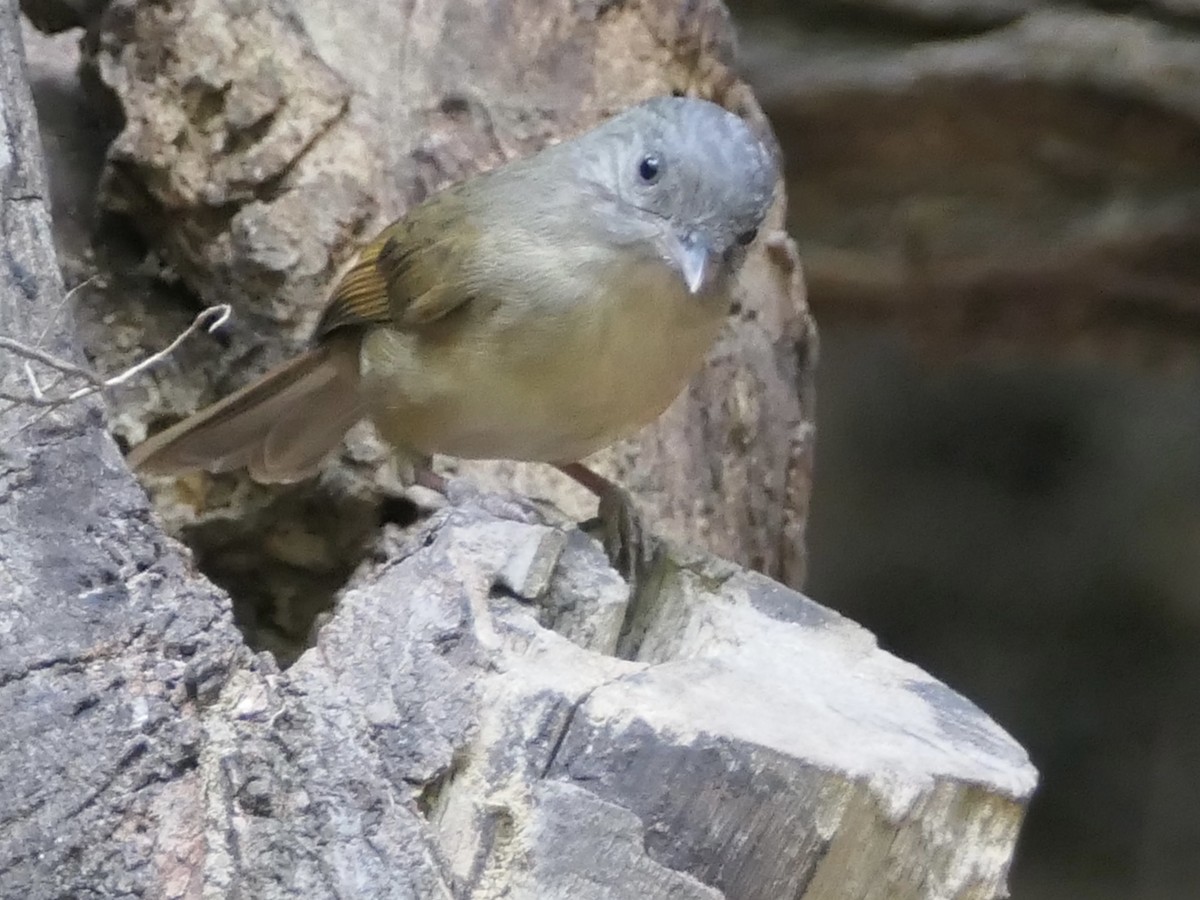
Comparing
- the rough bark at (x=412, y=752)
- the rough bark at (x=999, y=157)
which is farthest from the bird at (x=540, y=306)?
the rough bark at (x=999, y=157)

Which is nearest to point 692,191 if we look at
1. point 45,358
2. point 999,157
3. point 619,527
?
point 619,527

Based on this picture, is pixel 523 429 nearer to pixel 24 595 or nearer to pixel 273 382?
pixel 273 382

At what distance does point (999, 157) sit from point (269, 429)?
2.85m

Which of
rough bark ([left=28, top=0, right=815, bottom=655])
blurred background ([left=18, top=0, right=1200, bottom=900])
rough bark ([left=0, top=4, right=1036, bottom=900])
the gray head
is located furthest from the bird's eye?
blurred background ([left=18, top=0, right=1200, bottom=900])

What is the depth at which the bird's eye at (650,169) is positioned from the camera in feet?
8.55

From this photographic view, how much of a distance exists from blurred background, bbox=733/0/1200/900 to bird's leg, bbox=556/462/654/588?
7.17 ft

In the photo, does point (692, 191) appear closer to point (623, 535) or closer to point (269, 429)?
point (623, 535)

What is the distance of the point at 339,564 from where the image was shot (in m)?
3.15

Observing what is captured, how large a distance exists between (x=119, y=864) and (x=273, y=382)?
1646 mm

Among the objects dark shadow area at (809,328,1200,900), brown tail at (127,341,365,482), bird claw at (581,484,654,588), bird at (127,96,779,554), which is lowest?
dark shadow area at (809,328,1200,900)

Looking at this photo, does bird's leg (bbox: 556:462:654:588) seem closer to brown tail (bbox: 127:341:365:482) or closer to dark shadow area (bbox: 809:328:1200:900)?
brown tail (bbox: 127:341:365:482)

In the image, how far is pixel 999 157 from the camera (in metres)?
4.86

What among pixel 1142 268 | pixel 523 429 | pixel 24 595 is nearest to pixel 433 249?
pixel 523 429

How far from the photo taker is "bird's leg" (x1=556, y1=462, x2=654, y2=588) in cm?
245
